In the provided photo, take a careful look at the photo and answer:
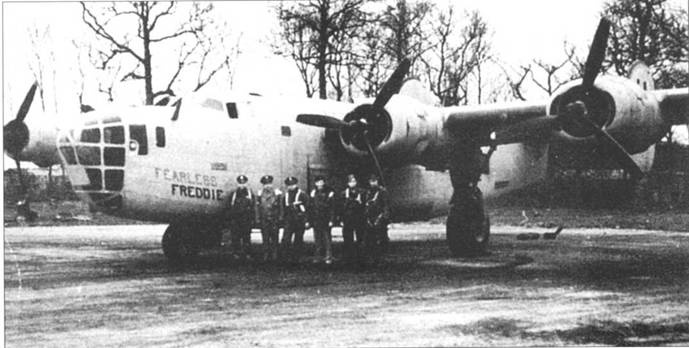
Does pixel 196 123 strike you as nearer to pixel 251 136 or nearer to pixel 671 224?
pixel 251 136

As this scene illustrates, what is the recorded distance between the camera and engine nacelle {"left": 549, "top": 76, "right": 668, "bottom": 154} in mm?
14664

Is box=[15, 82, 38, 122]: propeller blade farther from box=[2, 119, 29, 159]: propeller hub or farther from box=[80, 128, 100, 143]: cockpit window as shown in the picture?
box=[80, 128, 100, 143]: cockpit window

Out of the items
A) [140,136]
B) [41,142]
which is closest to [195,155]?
[140,136]

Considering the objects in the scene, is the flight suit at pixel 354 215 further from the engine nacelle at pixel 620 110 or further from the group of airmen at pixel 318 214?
the engine nacelle at pixel 620 110

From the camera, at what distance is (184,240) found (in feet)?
51.4

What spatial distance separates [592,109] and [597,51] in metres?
1.23

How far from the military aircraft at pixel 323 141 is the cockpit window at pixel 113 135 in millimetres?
18

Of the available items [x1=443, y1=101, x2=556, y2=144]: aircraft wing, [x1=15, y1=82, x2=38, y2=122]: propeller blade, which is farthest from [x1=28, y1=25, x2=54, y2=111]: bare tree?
[x1=443, y1=101, x2=556, y2=144]: aircraft wing

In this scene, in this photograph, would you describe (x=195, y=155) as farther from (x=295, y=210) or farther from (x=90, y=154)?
(x=295, y=210)

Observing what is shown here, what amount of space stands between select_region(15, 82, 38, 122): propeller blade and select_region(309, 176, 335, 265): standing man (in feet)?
16.2

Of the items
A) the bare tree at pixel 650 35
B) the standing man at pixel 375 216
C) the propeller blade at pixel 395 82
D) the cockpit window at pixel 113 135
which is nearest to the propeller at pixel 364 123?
the propeller blade at pixel 395 82

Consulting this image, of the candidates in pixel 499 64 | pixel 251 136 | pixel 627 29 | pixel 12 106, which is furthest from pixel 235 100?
pixel 627 29

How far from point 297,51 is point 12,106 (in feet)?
16.0

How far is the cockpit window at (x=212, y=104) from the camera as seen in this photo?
14.7 metres
